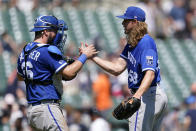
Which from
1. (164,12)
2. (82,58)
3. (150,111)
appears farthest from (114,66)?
(164,12)

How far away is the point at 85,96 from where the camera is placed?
12477 millimetres

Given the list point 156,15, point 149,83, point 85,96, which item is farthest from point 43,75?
point 156,15

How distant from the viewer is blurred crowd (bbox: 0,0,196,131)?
1030 cm

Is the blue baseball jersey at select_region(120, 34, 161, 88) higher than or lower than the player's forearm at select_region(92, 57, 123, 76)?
Result: higher

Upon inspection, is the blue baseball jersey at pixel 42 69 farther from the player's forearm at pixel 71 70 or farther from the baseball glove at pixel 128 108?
the baseball glove at pixel 128 108

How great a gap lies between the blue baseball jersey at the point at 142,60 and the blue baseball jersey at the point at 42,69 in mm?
805

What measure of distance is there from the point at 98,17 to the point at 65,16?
1.12 metres

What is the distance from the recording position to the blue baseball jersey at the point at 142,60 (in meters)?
5.95

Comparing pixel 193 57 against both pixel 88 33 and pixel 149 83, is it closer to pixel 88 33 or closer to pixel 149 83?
pixel 88 33

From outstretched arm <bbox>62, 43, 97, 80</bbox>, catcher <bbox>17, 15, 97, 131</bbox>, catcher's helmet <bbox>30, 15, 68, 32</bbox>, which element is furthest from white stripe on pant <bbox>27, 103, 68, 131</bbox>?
catcher's helmet <bbox>30, 15, 68, 32</bbox>

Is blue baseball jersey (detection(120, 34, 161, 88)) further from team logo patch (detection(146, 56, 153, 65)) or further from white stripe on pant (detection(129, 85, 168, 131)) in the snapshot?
white stripe on pant (detection(129, 85, 168, 131))

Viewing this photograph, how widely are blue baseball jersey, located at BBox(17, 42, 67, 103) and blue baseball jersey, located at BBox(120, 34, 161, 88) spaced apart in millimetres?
805

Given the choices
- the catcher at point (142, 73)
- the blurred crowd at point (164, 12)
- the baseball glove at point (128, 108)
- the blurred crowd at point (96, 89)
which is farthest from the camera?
the blurred crowd at point (164, 12)

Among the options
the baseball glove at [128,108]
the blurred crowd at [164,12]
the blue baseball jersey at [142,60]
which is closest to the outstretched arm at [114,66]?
the blue baseball jersey at [142,60]
